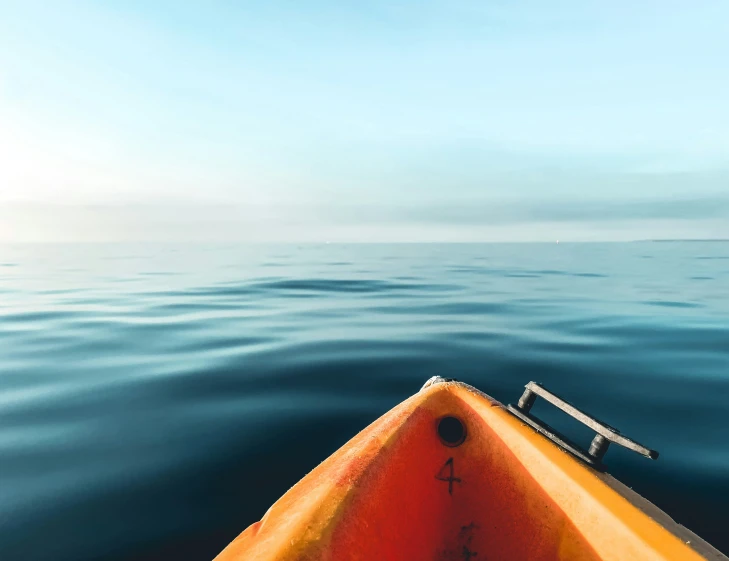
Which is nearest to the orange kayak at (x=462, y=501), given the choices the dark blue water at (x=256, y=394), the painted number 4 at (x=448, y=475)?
the painted number 4 at (x=448, y=475)

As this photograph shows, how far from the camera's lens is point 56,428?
198 inches

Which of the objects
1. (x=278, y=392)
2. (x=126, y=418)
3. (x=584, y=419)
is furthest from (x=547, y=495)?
(x=126, y=418)

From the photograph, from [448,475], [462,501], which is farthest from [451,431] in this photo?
[462,501]

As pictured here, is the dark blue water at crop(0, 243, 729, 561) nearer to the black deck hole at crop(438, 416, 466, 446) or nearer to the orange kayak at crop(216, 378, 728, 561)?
the orange kayak at crop(216, 378, 728, 561)

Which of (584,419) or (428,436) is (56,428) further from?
(584,419)

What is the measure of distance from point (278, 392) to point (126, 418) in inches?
71.3

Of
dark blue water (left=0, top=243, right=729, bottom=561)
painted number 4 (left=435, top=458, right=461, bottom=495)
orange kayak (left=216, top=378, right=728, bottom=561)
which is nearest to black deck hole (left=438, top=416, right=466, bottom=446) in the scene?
orange kayak (left=216, top=378, right=728, bottom=561)

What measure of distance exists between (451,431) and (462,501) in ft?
1.50

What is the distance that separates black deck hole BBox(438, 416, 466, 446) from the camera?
10.5ft

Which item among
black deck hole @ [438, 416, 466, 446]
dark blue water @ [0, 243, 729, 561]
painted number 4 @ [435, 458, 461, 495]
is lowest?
dark blue water @ [0, 243, 729, 561]

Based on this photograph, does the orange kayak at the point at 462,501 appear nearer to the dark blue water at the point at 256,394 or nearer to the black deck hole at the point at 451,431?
the black deck hole at the point at 451,431

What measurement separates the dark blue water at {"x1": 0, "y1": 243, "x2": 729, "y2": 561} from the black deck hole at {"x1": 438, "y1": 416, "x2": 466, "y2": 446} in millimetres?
1542

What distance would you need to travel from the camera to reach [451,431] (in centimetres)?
325

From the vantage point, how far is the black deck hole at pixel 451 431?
10.5ft
